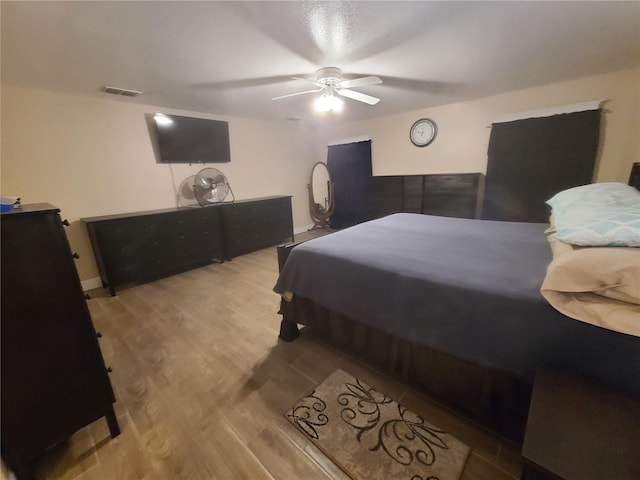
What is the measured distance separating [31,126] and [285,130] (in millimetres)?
3272

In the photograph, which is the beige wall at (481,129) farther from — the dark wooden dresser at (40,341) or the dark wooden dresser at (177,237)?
the dark wooden dresser at (40,341)

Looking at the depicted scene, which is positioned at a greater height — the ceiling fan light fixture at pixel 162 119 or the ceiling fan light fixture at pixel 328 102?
the ceiling fan light fixture at pixel 162 119

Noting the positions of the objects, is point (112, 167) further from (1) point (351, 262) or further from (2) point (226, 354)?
(1) point (351, 262)

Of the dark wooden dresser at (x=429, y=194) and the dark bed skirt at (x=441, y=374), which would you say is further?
the dark wooden dresser at (x=429, y=194)

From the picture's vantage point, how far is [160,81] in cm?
237

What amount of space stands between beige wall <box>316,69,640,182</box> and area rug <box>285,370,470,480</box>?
3.54 metres

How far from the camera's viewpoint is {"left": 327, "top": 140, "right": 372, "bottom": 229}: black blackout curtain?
4793 millimetres

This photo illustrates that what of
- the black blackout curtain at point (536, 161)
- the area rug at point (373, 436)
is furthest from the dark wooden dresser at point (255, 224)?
the black blackout curtain at point (536, 161)

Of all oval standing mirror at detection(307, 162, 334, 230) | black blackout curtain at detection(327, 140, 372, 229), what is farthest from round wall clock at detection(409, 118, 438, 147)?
oval standing mirror at detection(307, 162, 334, 230)

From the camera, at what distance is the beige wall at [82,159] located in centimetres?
243

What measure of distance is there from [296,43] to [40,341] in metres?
2.16

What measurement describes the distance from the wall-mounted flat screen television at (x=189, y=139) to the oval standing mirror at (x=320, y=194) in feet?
6.35

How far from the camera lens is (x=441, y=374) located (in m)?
1.31

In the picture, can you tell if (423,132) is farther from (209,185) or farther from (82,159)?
(82,159)
